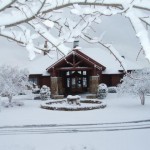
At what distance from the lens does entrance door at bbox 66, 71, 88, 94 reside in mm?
36688

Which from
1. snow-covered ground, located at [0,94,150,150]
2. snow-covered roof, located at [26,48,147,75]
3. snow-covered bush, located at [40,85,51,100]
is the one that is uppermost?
snow-covered roof, located at [26,48,147,75]

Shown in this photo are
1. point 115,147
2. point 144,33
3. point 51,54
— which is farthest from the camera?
point 115,147

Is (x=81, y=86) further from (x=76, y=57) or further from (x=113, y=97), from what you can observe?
(x=113, y=97)

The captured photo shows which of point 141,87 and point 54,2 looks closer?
point 54,2

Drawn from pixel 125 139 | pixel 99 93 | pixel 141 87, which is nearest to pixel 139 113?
pixel 141 87

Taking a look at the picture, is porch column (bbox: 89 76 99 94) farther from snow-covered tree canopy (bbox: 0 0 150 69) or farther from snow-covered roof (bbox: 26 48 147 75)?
snow-covered tree canopy (bbox: 0 0 150 69)

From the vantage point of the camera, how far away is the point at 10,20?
3150 mm

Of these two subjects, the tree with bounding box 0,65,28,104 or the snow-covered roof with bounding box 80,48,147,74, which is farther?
the snow-covered roof with bounding box 80,48,147,74

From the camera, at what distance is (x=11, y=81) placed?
27297mm

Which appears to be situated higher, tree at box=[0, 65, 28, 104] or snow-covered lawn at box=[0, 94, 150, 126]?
tree at box=[0, 65, 28, 104]

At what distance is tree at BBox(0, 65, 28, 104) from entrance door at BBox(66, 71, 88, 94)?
8978 mm

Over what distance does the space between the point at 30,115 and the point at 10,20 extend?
18865mm

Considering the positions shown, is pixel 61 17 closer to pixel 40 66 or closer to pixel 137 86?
pixel 137 86

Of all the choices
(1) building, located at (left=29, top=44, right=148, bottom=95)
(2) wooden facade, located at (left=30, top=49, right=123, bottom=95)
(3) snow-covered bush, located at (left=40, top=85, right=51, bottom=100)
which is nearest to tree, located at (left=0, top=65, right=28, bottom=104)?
(3) snow-covered bush, located at (left=40, top=85, right=51, bottom=100)
